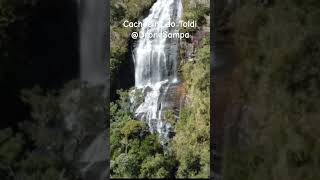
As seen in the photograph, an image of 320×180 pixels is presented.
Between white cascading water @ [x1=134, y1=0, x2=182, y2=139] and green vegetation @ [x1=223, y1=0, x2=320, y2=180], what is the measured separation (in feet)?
1.41

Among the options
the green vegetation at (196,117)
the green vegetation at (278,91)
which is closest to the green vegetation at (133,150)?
the green vegetation at (196,117)

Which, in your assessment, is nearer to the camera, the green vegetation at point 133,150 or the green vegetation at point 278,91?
the green vegetation at point 278,91

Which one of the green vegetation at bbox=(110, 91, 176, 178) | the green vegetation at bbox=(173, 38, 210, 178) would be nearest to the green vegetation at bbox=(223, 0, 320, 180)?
the green vegetation at bbox=(173, 38, 210, 178)

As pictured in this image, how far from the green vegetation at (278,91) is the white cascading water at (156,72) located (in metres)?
0.43

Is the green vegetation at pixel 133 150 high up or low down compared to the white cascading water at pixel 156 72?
down

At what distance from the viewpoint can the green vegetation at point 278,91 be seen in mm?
4199

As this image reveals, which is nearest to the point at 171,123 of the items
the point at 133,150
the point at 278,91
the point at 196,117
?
the point at 196,117

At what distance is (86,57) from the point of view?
4355 mm

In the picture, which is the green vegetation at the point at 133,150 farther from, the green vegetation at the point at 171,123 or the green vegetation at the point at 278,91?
the green vegetation at the point at 278,91

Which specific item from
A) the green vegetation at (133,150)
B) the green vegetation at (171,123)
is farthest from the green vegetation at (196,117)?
the green vegetation at (133,150)

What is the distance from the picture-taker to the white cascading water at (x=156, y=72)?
433cm

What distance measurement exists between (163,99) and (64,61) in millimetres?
687

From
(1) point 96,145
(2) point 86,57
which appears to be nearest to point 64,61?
(2) point 86,57

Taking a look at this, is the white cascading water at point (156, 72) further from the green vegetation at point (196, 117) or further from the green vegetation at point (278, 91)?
the green vegetation at point (278, 91)
